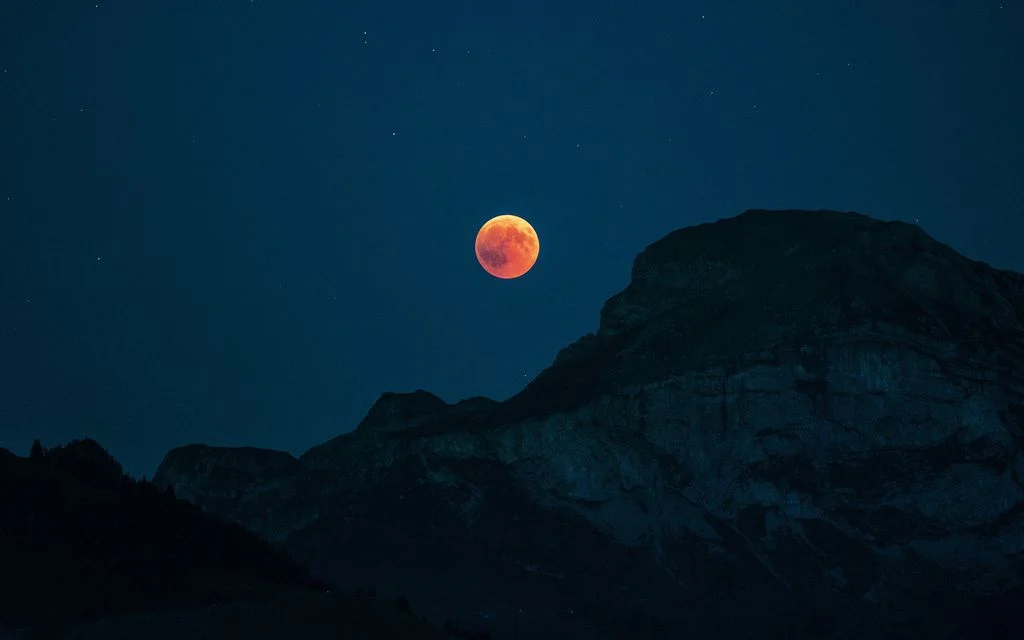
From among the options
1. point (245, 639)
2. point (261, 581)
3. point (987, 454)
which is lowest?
point (245, 639)

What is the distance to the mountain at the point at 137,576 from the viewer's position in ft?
185

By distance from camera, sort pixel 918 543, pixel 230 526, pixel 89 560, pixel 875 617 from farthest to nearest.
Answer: pixel 918 543
pixel 875 617
pixel 230 526
pixel 89 560

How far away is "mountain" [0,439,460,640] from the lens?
5628 centimetres

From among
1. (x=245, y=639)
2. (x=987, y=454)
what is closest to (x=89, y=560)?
(x=245, y=639)

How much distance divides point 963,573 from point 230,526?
134 m

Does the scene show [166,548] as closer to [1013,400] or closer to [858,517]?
[858,517]

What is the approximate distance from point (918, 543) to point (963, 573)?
916 centimetres

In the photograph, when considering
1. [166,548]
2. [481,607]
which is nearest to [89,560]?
[166,548]

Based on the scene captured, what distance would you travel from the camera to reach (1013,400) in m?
200

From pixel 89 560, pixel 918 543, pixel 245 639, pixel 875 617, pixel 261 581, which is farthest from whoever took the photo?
A: pixel 918 543

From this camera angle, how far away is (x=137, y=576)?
209ft

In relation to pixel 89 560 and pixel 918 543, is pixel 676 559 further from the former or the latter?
pixel 89 560

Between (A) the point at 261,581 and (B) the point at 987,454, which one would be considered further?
(B) the point at 987,454

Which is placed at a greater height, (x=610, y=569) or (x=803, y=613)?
(x=610, y=569)
